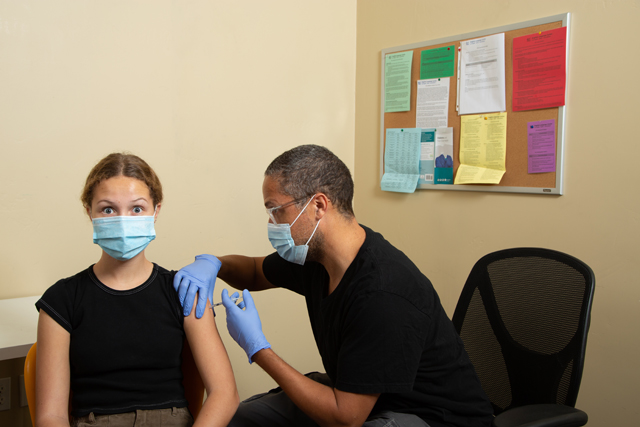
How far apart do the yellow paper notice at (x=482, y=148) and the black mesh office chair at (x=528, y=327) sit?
Result: 29.0 inches

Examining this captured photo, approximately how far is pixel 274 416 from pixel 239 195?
1.06 meters

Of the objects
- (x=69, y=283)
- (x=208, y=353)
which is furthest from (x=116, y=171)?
(x=208, y=353)

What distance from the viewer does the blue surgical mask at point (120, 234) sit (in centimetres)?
116

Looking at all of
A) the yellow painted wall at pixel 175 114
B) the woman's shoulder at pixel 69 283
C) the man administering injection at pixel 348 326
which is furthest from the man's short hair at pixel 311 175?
the yellow painted wall at pixel 175 114

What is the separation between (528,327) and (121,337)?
1.10 m

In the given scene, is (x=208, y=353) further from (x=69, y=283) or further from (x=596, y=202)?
(x=596, y=202)

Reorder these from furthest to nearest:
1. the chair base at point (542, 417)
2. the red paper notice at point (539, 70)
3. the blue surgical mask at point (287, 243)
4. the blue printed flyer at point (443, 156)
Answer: the blue printed flyer at point (443, 156) → the red paper notice at point (539, 70) → the blue surgical mask at point (287, 243) → the chair base at point (542, 417)

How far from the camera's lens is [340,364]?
3.75 ft

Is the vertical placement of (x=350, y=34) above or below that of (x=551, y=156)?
above

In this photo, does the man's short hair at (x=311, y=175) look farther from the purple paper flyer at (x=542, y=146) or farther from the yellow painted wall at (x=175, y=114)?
the purple paper flyer at (x=542, y=146)

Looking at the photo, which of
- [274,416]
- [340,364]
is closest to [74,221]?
[274,416]

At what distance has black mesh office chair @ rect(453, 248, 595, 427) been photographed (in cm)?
119

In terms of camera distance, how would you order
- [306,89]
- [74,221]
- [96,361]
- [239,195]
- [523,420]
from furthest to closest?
[306,89], [239,195], [74,221], [96,361], [523,420]

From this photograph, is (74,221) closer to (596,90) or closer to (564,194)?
(564,194)
